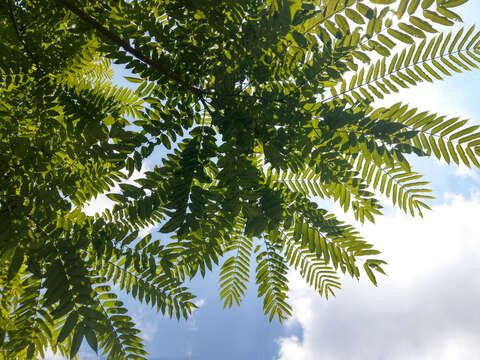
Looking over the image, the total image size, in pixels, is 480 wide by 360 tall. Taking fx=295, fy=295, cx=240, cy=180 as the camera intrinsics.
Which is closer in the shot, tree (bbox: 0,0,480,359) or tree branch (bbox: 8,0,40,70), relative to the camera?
tree (bbox: 0,0,480,359)

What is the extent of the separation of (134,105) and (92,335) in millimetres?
1472

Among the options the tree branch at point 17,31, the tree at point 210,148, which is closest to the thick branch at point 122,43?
the tree at point 210,148

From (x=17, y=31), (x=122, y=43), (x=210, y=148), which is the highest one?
(x=17, y=31)

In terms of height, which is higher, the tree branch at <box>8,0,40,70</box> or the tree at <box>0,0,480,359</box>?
the tree branch at <box>8,0,40,70</box>

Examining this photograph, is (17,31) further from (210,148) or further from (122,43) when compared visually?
(210,148)

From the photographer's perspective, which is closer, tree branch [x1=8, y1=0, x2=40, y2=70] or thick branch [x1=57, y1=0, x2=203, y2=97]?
thick branch [x1=57, y1=0, x2=203, y2=97]

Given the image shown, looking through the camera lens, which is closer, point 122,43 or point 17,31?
point 122,43

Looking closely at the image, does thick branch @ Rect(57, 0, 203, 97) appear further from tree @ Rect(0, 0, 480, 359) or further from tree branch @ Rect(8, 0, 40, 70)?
tree branch @ Rect(8, 0, 40, 70)

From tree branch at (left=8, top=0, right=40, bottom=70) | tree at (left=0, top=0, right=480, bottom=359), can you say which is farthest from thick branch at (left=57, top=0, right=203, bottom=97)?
tree branch at (left=8, top=0, right=40, bottom=70)

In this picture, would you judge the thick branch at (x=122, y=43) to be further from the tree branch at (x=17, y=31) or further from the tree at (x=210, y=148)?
the tree branch at (x=17, y=31)

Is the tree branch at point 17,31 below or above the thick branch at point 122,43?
above

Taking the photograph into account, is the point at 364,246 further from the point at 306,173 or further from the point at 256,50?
the point at 256,50

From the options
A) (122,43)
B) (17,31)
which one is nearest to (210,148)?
(122,43)

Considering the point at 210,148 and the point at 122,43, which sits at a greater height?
the point at 122,43
